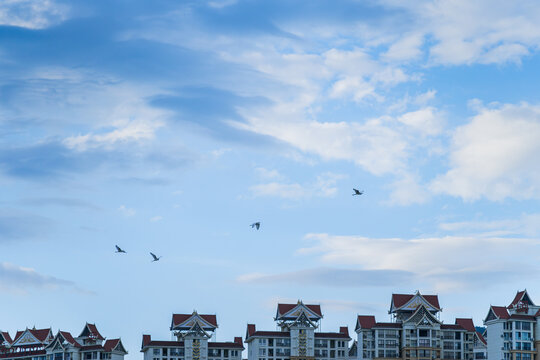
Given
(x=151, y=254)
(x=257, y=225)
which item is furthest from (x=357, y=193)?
(x=151, y=254)

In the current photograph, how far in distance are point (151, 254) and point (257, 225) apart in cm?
1799

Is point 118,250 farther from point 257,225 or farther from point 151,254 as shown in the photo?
point 257,225

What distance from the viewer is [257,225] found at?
522 ft

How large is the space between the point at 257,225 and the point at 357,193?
1762cm

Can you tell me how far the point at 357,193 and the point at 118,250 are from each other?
40257mm

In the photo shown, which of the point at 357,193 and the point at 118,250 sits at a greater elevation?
the point at 357,193

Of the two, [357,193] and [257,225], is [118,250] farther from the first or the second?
[357,193]

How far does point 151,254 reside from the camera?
6280 inches

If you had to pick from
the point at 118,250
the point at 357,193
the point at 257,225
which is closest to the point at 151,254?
the point at 118,250

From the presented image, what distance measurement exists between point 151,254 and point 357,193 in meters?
35.4

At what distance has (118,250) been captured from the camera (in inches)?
6112

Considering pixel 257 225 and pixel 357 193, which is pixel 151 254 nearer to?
pixel 257 225

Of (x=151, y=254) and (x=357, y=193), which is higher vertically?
(x=357, y=193)
